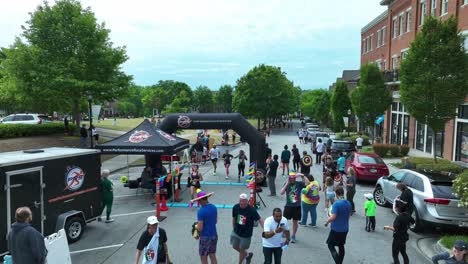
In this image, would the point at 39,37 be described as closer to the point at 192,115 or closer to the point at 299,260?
the point at 192,115

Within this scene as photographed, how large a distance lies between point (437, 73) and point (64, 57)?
26512mm

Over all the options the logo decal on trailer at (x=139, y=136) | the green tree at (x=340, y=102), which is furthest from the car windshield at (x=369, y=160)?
the green tree at (x=340, y=102)

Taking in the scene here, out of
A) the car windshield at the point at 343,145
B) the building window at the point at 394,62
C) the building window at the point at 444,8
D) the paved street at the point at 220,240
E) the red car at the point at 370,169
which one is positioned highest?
the building window at the point at 444,8

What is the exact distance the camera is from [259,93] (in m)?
62.1

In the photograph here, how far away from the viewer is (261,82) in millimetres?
62219

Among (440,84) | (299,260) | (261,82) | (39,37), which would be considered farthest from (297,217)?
(261,82)

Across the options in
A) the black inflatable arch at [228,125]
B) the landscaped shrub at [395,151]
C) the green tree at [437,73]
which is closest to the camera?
the black inflatable arch at [228,125]

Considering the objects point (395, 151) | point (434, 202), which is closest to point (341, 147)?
point (395, 151)

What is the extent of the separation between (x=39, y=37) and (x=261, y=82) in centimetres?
3831

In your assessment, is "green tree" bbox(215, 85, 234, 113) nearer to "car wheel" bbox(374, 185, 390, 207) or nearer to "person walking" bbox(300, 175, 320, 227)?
"car wheel" bbox(374, 185, 390, 207)

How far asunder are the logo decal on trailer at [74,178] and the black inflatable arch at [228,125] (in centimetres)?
858

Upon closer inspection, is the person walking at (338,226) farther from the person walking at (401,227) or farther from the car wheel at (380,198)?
the car wheel at (380,198)

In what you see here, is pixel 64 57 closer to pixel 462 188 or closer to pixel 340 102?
pixel 462 188

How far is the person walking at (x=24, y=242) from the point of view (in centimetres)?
584
